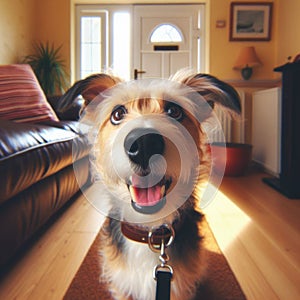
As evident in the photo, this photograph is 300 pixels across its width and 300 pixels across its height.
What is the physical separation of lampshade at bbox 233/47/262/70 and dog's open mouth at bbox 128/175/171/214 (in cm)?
290

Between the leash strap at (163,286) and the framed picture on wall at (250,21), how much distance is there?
3.25 meters

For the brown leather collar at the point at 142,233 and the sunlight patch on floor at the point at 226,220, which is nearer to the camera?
the brown leather collar at the point at 142,233

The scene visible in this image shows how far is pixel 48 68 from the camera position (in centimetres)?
310

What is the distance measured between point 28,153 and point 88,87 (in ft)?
1.18

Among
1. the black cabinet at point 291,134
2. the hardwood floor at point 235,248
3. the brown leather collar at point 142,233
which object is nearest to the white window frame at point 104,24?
the black cabinet at point 291,134

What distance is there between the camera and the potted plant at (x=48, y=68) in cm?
309

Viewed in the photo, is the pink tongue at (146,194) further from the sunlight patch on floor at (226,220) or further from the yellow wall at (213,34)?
the yellow wall at (213,34)

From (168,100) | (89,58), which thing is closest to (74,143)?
(168,100)

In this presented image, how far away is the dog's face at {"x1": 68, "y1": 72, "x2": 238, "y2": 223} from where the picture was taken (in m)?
0.60

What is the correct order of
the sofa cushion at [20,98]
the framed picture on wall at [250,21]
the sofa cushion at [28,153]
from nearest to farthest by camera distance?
the sofa cushion at [28,153]
the sofa cushion at [20,98]
the framed picture on wall at [250,21]

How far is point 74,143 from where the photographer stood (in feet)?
4.64

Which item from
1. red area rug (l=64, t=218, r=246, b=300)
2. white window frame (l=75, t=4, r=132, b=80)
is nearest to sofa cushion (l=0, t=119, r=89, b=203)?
red area rug (l=64, t=218, r=246, b=300)

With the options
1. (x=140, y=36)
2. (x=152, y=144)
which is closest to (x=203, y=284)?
(x=152, y=144)

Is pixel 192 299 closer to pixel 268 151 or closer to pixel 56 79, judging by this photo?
pixel 268 151
